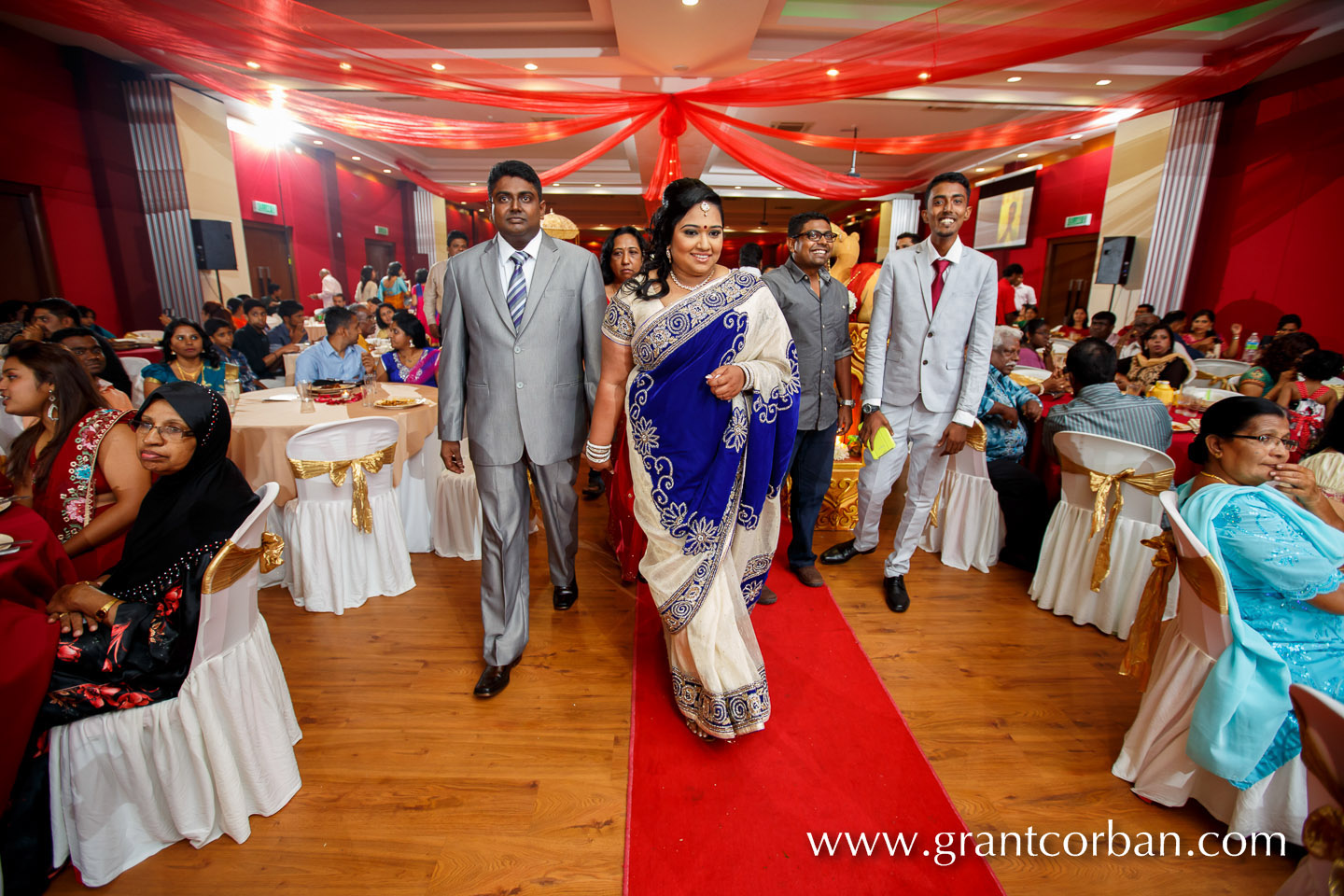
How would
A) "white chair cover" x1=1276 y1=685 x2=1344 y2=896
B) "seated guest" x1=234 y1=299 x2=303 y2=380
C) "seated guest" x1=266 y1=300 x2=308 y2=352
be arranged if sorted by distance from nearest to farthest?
"white chair cover" x1=1276 y1=685 x2=1344 y2=896 → "seated guest" x1=234 y1=299 x2=303 y2=380 → "seated guest" x1=266 y1=300 x2=308 y2=352

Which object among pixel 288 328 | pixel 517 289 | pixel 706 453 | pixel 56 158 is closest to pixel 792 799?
pixel 706 453

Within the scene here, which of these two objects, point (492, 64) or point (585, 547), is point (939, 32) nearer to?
point (492, 64)

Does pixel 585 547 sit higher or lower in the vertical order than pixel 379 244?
lower

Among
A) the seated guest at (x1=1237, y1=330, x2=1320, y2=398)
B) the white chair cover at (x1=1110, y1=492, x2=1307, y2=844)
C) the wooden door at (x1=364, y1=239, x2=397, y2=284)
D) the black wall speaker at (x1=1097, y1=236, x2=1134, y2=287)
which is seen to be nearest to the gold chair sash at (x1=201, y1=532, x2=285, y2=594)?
the white chair cover at (x1=1110, y1=492, x2=1307, y2=844)

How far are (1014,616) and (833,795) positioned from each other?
150 cm

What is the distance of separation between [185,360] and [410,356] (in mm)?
1195

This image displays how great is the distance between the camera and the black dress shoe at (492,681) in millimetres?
2131

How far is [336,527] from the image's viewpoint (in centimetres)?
269

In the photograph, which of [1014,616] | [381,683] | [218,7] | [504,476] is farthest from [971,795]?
[218,7]

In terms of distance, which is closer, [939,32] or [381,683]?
[381,683]

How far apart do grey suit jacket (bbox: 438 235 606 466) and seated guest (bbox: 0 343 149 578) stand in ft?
3.04

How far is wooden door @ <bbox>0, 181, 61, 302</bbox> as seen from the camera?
5.45 metres

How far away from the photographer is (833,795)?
5.62 ft

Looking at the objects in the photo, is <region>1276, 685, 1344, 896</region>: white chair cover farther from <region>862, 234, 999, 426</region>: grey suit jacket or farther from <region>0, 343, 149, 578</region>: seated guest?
<region>0, 343, 149, 578</region>: seated guest
